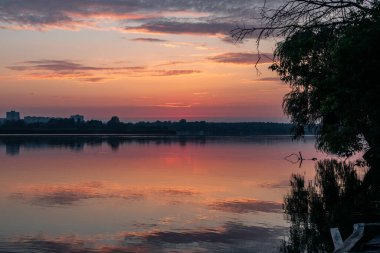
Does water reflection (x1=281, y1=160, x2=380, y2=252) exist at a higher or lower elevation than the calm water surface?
higher

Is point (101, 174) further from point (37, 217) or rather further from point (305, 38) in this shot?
point (305, 38)

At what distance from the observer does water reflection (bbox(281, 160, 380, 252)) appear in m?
18.1

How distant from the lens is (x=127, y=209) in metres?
26.6

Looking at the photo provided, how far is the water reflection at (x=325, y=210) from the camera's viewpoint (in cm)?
1806

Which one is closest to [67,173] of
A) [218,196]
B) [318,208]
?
[218,196]

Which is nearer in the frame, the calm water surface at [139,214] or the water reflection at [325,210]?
the water reflection at [325,210]

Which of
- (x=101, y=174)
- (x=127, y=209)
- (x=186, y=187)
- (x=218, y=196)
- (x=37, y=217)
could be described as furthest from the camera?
(x=101, y=174)

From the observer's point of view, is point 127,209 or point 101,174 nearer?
point 127,209

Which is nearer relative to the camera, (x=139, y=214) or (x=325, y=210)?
(x=325, y=210)

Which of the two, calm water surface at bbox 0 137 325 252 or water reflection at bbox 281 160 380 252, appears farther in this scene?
calm water surface at bbox 0 137 325 252

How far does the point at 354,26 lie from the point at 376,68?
4.56ft

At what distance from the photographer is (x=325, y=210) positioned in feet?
79.5

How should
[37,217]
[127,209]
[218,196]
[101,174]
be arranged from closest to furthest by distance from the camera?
[37,217], [127,209], [218,196], [101,174]

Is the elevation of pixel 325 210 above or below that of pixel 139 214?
above
